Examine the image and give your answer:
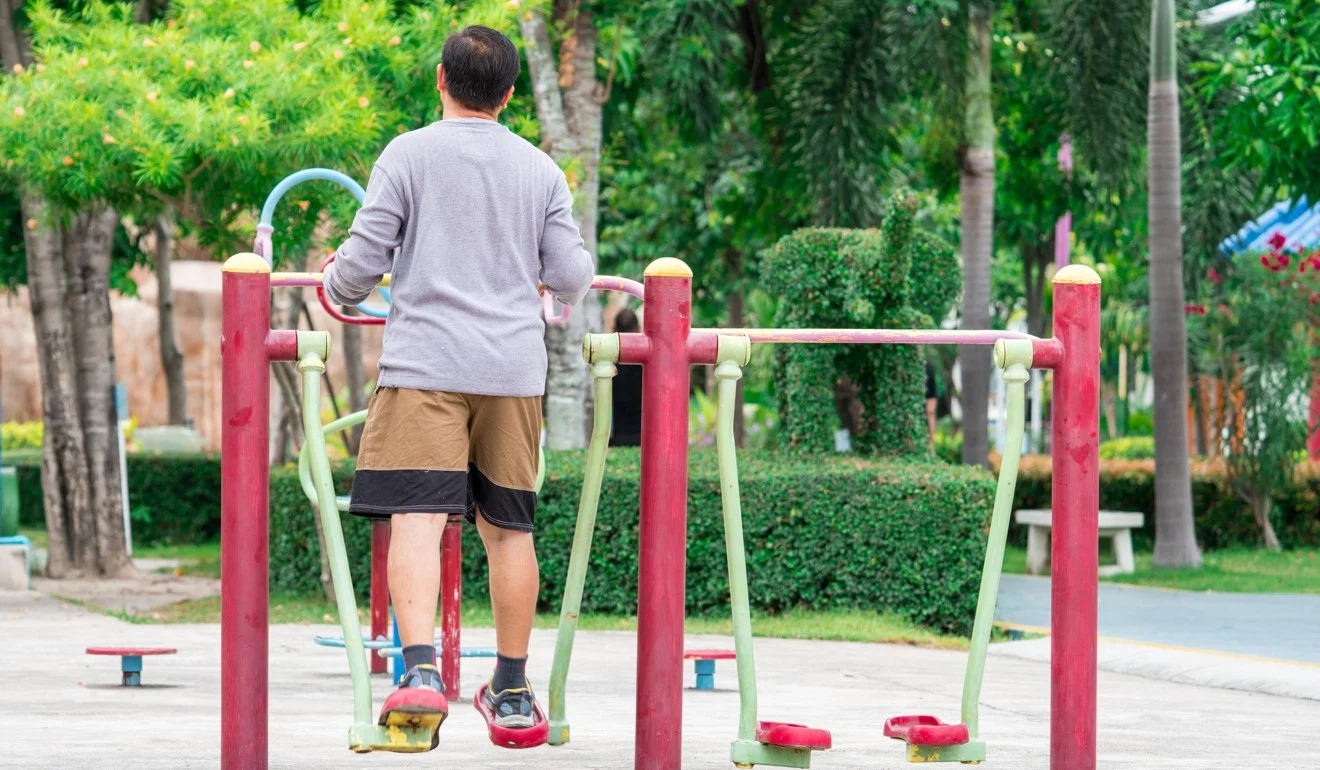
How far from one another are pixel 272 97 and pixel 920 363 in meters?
4.11

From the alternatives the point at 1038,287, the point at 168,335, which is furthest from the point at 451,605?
the point at 1038,287

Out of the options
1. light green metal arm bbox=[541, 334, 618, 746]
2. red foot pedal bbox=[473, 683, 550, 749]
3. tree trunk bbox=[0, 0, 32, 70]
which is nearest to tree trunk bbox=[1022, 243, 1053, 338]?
tree trunk bbox=[0, 0, 32, 70]

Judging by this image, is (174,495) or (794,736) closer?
(794,736)

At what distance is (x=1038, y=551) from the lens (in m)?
13.8

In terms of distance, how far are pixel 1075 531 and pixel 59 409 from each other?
9617 millimetres

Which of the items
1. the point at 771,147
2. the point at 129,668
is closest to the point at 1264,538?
the point at 771,147

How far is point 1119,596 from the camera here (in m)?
11.6

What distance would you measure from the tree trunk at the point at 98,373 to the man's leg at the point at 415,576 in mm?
8734

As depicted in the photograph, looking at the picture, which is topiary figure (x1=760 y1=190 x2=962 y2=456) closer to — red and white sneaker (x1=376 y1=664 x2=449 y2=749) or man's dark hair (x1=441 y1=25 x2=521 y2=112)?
man's dark hair (x1=441 y1=25 x2=521 y2=112)

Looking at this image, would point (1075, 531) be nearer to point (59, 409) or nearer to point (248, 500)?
point (248, 500)

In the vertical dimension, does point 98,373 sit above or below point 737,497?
above

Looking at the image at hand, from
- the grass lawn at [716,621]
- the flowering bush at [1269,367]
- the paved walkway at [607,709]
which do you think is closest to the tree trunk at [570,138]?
the grass lawn at [716,621]

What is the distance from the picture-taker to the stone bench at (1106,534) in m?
13.4

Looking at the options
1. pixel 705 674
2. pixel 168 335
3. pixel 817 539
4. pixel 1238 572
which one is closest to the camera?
pixel 705 674
